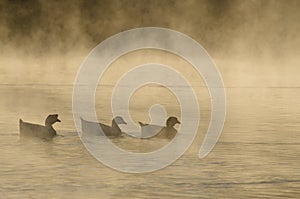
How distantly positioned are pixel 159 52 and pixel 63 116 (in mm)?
25896

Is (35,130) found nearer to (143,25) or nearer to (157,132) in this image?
(157,132)

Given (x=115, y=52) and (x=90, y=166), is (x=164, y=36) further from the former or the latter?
(x=90, y=166)

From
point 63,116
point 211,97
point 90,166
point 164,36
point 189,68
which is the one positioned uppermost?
point 164,36

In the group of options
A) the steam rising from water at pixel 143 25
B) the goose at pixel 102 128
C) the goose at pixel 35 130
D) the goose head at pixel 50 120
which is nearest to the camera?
the goose at pixel 35 130

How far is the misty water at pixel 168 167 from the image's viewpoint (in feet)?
62.1

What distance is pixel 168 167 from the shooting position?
69.9 ft

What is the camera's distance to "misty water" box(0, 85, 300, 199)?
62.1 feet

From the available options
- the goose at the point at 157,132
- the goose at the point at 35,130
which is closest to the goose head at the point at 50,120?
the goose at the point at 35,130

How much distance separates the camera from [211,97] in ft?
123

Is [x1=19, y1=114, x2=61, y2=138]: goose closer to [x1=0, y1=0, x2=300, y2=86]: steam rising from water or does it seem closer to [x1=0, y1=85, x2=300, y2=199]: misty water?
[x1=0, y1=85, x2=300, y2=199]: misty water

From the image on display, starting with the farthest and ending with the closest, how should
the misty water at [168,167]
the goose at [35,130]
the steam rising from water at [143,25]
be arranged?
1. the steam rising from water at [143,25]
2. the goose at [35,130]
3. the misty water at [168,167]

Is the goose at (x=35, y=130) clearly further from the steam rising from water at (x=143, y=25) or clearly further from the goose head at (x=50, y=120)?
the steam rising from water at (x=143, y=25)

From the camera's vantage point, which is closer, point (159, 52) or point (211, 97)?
point (211, 97)

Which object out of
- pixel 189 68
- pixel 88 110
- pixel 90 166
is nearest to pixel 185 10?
pixel 189 68
